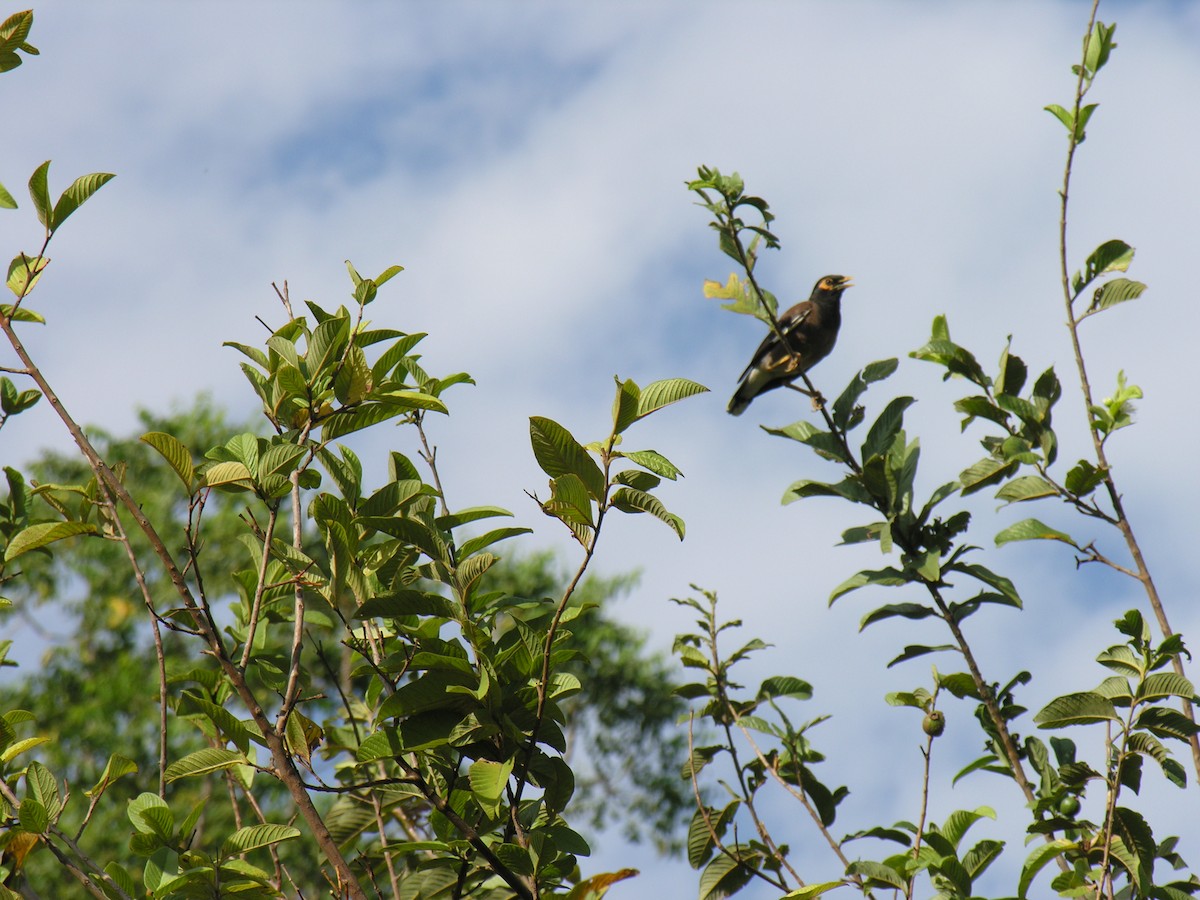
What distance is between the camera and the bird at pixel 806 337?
845 cm

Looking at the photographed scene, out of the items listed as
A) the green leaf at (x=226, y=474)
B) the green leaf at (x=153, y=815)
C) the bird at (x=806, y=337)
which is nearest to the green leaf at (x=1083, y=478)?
the green leaf at (x=226, y=474)

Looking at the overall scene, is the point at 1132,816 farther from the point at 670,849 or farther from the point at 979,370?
the point at 670,849

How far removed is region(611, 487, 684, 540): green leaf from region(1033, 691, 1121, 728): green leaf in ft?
3.44

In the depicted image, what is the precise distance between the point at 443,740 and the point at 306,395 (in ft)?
2.18

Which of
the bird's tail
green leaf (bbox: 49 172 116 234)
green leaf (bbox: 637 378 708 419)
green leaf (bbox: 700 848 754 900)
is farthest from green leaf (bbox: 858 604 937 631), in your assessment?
the bird's tail

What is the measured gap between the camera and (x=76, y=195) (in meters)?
2.26

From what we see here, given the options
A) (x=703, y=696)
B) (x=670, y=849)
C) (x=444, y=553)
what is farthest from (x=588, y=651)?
(x=444, y=553)

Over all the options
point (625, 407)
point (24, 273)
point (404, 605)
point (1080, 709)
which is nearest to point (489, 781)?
point (404, 605)

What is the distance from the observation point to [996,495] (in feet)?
9.48

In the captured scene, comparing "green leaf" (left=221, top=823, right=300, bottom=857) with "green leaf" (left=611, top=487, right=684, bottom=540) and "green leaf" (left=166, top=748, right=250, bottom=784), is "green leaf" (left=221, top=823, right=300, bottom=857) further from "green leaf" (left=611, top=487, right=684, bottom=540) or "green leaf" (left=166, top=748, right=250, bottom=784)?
"green leaf" (left=611, top=487, right=684, bottom=540)

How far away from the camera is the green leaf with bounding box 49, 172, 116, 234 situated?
224 cm

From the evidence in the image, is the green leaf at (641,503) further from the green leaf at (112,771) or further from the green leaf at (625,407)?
the green leaf at (112,771)

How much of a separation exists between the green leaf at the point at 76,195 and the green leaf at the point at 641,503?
1247 millimetres

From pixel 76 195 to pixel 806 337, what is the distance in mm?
7028
